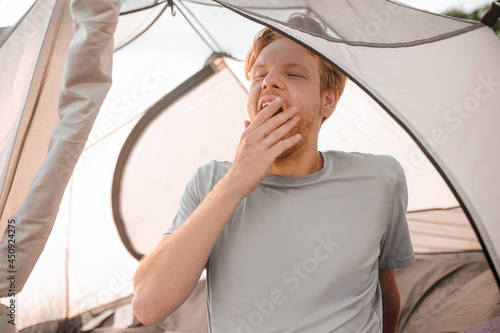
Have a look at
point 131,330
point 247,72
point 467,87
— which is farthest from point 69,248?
point 467,87

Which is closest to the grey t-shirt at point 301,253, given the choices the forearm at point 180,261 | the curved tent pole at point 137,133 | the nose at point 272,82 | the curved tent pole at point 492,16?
the forearm at point 180,261

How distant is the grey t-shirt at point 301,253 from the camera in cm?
113

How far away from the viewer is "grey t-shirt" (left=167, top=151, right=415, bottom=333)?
44.6 inches

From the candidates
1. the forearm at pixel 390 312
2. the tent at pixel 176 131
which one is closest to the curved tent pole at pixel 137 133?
the tent at pixel 176 131

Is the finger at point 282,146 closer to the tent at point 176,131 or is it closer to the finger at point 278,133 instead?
the finger at point 278,133

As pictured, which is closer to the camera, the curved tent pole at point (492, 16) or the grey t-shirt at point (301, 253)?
the grey t-shirt at point (301, 253)

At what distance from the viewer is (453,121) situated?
137 cm

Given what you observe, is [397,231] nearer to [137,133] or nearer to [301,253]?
[301,253]

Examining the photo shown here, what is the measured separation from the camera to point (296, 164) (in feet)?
4.20

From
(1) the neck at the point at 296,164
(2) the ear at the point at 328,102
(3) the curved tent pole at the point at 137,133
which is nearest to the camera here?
(1) the neck at the point at 296,164

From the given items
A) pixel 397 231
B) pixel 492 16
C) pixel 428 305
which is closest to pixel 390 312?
pixel 397 231

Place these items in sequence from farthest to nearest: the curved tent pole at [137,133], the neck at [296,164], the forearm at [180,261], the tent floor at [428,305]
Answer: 1. the curved tent pole at [137,133]
2. the tent floor at [428,305]
3. the neck at [296,164]
4. the forearm at [180,261]

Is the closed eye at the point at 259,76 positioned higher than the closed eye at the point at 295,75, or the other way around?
the closed eye at the point at 259,76

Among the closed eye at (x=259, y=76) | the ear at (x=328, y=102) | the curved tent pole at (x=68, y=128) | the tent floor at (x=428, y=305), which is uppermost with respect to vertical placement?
the curved tent pole at (x=68, y=128)
